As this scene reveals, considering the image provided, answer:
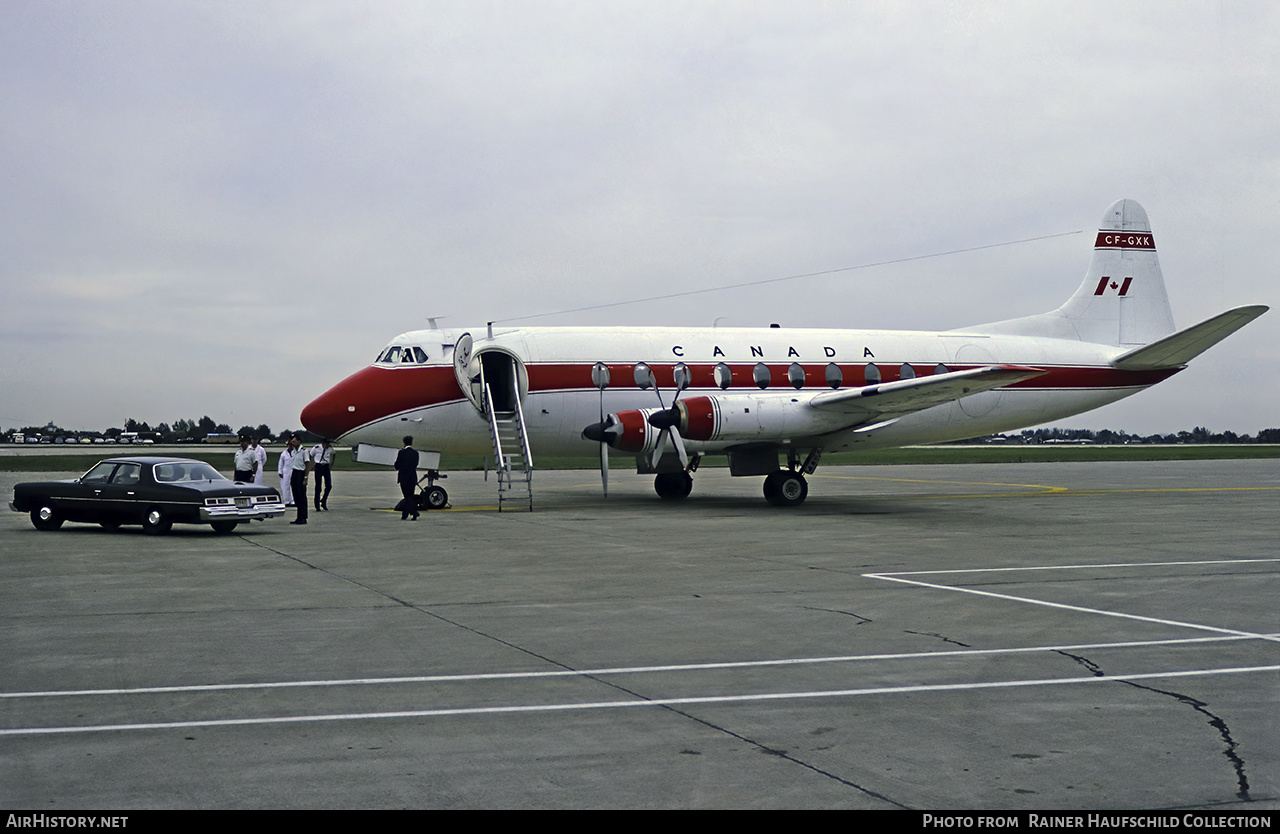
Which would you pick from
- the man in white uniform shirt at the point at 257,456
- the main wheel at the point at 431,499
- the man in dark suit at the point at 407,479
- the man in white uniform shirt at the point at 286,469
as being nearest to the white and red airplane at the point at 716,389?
the man in white uniform shirt at the point at 286,469

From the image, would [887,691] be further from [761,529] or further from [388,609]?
[761,529]

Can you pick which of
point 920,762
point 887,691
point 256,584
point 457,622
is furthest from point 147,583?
point 920,762

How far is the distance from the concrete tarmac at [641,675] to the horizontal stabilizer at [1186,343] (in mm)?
8585

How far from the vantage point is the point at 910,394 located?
23.4m

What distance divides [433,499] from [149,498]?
6.77 metres

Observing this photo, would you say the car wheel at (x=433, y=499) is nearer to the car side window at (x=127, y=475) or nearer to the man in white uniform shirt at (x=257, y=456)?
the man in white uniform shirt at (x=257, y=456)

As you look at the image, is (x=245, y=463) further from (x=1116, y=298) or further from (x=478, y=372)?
(x=1116, y=298)

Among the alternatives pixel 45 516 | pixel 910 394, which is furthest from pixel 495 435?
pixel 910 394

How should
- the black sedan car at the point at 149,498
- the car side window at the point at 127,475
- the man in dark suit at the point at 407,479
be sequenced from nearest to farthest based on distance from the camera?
the black sedan car at the point at 149,498
the car side window at the point at 127,475
the man in dark suit at the point at 407,479

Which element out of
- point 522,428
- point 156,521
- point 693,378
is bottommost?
point 156,521

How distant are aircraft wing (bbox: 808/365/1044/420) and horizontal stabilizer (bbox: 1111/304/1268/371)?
4385 mm

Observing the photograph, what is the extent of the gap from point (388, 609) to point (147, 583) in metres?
3.95

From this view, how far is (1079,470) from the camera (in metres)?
49.5

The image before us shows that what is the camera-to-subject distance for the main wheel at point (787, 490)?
25.5m
